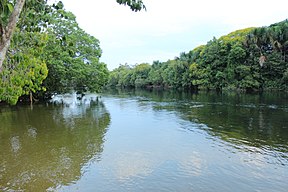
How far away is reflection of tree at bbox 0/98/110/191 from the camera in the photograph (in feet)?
31.8

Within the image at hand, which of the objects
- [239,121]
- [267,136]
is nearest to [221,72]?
[239,121]

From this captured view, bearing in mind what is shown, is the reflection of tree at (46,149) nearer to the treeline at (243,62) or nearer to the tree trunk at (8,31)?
the tree trunk at (8,31)

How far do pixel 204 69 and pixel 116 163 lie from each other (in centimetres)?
5823

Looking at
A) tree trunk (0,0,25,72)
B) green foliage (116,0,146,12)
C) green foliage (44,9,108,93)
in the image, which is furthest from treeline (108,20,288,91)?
tree trunk (0,0,25,72)

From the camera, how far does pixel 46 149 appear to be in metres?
13.2

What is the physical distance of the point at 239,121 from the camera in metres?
21.1

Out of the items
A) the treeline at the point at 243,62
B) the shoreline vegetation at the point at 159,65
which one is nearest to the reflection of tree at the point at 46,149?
the shoreline vegetation at the point at 159,65

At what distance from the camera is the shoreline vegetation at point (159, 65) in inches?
512

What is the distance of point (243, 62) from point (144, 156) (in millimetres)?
54618

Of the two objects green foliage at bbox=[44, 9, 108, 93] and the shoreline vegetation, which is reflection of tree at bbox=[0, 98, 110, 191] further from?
green foliage at bbox=[44, 9, 108, 93]

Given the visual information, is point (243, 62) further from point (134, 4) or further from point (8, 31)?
point (8, 31)

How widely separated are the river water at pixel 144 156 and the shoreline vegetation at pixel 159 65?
2860mm

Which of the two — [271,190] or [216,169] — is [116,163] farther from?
[271,190]

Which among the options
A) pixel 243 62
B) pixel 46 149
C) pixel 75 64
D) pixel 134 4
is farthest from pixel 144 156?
pixel 243 62
